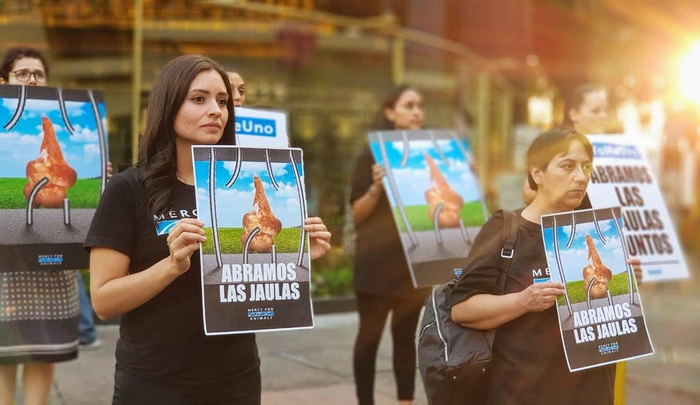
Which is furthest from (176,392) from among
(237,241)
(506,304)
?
(506,304)

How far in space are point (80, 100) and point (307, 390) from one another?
9.95 feet

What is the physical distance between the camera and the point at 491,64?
14438mm

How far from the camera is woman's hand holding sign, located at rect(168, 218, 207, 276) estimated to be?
9.65 ft

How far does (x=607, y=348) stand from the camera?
12.3 ft

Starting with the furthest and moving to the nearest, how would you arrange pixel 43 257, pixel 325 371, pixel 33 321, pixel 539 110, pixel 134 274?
pixel 539 110, pixel 325 371, pixel 33 321, pixel 43 257, pixel 134 274

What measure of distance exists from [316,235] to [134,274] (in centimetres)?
58

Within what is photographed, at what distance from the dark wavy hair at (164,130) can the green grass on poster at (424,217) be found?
255cm

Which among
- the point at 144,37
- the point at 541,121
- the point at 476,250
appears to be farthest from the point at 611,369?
the point at 541,121

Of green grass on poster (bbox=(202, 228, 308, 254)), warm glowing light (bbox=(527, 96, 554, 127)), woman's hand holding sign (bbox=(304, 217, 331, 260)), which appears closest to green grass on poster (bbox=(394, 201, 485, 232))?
woman's hand holding sign (bbox=(304, 217, 331, 260))

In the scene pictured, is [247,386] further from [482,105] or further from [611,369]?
[482,105]

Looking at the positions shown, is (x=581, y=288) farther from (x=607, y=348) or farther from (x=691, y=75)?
(x=691, y=75)

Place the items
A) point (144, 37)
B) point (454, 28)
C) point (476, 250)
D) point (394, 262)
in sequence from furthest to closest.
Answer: point (454, 28) < point (144, 37) < point (394, 262) < point (476, 250)

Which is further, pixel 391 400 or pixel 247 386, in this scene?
pixel 391 400

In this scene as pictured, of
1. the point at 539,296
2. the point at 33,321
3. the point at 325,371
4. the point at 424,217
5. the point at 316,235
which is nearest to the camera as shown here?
the point at 316,235
